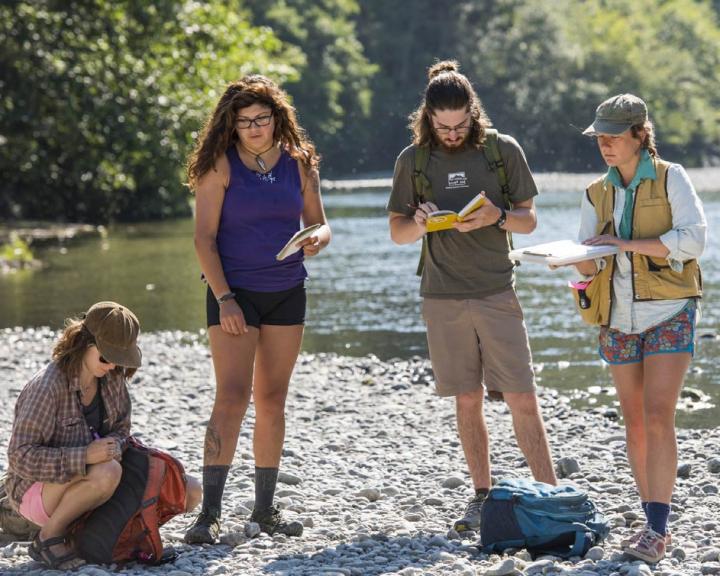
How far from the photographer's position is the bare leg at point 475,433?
629 cm

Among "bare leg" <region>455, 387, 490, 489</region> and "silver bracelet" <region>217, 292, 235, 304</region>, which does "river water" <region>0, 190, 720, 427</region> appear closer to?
"bare leg" <region>455, 387, 490, 489</region>

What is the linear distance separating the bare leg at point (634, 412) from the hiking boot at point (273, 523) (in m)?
1.53

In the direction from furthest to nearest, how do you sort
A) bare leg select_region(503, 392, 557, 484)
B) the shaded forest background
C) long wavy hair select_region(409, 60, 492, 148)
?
the shaded forest background
bare leg select_region(503, 392, 557, 484)
long wavy hair select_region(409, 60, 492, 148)

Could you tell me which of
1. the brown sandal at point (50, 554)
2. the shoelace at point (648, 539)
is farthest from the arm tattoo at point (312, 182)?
the shoelace at point (648, 539)

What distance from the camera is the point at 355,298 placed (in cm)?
1856

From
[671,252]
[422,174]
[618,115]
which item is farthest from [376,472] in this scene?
[618,115]

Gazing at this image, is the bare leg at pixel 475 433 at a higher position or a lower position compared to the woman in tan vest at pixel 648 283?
lower

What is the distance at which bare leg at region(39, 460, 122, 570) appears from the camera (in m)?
5.50

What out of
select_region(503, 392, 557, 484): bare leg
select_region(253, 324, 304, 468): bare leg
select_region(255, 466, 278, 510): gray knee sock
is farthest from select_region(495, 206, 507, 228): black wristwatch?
select_region(255, 466, 278, 510): gray knee sock

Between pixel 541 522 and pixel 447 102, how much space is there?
1.82m

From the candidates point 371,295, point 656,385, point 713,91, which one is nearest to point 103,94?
point 371,295

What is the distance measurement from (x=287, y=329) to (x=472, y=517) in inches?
47.2

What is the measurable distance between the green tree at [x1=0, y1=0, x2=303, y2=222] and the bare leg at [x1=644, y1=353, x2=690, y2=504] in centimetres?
2471

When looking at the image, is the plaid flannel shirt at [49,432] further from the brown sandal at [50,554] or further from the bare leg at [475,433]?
the bare leg at [475,433]
